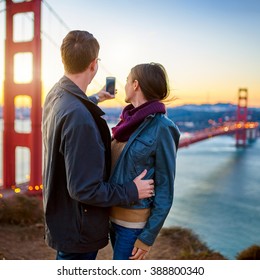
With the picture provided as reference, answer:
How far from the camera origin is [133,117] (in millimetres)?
820

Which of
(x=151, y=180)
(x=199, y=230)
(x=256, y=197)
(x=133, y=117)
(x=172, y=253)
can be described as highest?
(x=133, y=117)

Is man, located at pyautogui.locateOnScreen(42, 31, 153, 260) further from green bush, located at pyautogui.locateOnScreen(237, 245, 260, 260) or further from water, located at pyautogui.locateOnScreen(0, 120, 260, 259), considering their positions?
water, located at pyautogui.locateOnScreen(0, 120, 260, 259)

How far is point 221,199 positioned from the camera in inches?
498

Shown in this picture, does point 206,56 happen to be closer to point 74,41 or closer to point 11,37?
point 11,37

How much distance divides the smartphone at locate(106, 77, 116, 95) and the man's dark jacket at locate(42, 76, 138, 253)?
21 centimetres

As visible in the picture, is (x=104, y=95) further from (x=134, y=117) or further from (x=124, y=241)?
(x=124, y=241)

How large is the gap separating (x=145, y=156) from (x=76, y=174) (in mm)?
143

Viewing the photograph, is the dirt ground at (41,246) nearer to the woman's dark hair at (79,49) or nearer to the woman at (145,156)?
the woman at (145,156)

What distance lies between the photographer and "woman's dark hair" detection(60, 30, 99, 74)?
0.75 m

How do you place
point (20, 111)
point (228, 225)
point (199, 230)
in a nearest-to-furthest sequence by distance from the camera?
point (20, 111)
point (199, 230)
point (228, 225)

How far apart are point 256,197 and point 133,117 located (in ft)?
40.5

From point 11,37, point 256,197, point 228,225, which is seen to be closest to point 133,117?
point 11,37

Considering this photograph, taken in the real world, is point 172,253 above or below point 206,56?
below
